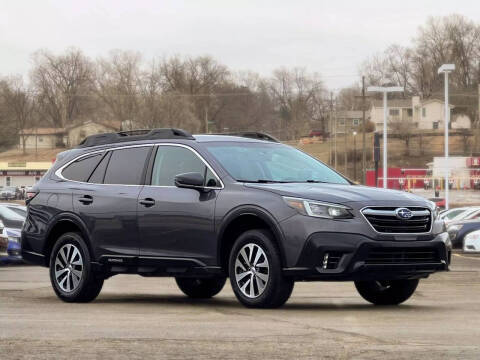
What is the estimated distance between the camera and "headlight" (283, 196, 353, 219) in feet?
33.0

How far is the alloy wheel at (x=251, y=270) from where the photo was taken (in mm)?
10344

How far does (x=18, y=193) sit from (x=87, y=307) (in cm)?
9777

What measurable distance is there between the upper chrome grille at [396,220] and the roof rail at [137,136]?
2.37 m

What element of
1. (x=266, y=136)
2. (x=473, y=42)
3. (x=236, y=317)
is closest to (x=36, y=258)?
(x=266, y=136)

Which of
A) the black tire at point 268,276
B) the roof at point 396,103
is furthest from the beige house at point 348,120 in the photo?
the black tire at point 268,276

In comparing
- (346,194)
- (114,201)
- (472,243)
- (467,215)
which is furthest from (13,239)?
(346,194)

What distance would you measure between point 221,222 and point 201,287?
7.78 ft

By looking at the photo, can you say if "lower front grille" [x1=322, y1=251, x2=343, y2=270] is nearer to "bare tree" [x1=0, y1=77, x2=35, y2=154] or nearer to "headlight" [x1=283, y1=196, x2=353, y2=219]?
"headlight" [x1=283, y1=196, x2=353, y2=219]

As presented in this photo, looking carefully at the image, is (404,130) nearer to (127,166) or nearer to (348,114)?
(348,114)

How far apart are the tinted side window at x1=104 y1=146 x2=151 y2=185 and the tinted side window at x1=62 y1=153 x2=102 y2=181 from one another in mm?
303

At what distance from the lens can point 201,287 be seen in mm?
12875

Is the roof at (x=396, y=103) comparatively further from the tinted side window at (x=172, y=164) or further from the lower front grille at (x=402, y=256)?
the lower front grille at (x=402, y=256)

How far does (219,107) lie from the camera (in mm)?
167125

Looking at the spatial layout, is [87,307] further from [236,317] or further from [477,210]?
[477,210]
